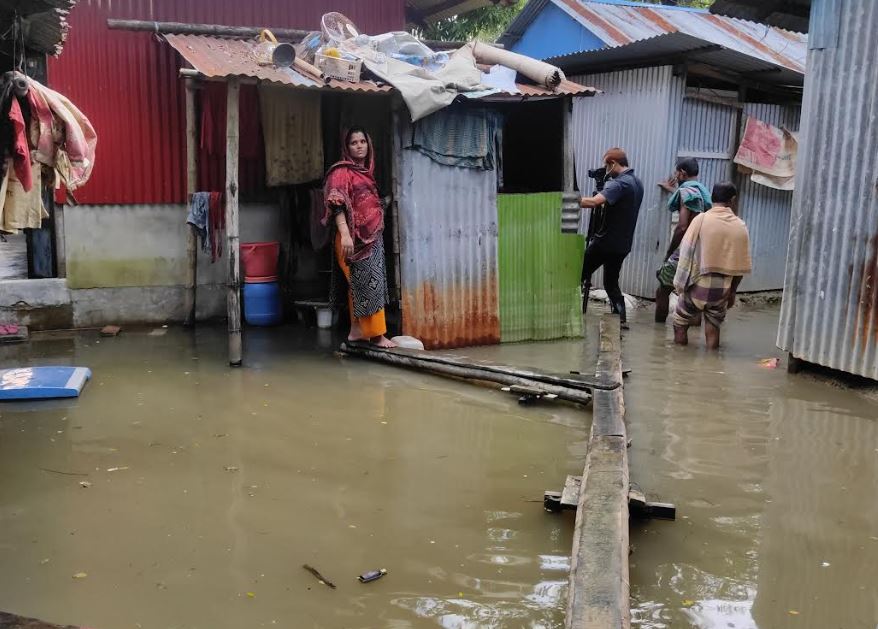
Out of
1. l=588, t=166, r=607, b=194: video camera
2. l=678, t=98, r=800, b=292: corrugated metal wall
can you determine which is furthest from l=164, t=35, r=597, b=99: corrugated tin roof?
l=678, t=98, r=800, b=292: corrugated metal wall

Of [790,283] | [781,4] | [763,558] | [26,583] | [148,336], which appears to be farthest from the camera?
[148,336]

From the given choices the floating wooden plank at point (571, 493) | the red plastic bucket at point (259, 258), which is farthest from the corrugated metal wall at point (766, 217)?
the floating wooden plank at point (571, 493)

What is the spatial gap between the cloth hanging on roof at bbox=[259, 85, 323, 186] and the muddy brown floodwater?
93.9 inches

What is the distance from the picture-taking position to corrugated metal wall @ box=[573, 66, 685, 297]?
1021 cm

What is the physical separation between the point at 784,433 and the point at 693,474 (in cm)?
117

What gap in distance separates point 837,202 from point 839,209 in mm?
59

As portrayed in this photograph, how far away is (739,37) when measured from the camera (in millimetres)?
11891

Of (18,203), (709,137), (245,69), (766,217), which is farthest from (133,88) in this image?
(766,217)

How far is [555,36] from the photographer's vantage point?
14.4 m

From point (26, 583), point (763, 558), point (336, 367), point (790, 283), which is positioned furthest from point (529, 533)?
point (790, 283)

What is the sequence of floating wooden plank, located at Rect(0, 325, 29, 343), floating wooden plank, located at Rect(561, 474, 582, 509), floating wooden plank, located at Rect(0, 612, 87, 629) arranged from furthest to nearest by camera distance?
floating wooden plank, located at Rect(0, 325, 29, 343) < floating wooden plank, located at Rect(561, 474, 582, 509) < floating wooden plank, located at Rect(0, 612, 87, 629)

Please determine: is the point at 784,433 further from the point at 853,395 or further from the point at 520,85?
the point at 520,85

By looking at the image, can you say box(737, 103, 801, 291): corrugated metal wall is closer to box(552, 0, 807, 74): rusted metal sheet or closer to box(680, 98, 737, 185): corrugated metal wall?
box(680, 98, 737, 185): corrugated metal wall

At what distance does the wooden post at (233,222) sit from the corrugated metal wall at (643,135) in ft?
18.7
